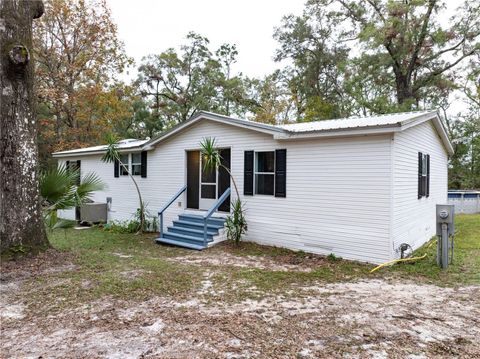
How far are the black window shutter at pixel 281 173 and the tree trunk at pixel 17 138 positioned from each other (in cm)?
Answer: 496

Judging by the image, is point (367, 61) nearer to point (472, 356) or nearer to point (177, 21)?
point (177, 21)

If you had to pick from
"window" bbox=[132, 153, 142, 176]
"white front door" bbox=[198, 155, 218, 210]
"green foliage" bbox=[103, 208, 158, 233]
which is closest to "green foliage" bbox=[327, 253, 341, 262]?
"white front door" bbox=[198, 155, 218, 210]

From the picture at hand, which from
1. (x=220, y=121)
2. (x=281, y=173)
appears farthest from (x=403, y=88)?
(x=281, y=173)

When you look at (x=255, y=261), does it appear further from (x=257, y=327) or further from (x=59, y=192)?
(x=59, y=192)

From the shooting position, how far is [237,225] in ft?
26.5

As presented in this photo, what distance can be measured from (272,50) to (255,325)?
22446 mm

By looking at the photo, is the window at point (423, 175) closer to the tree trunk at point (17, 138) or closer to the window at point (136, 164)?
the tree trunk at point (17, 138)

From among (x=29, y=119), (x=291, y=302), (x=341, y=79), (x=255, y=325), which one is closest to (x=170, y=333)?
(x=255, y=325)

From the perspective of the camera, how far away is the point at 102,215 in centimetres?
1241

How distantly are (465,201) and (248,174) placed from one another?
13.4 meters

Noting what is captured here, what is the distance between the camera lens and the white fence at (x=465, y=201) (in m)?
15.9

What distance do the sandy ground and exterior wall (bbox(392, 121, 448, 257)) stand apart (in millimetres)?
2236

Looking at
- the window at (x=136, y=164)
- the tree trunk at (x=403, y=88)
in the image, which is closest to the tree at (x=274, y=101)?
the tree trunk at (x=403, y=88)

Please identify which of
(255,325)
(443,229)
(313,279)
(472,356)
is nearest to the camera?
(472,356)
